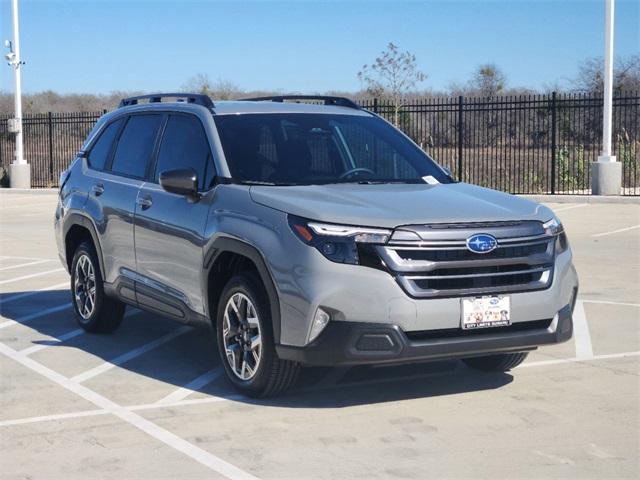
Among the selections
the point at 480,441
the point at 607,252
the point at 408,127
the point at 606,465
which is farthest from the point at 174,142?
the point at 408,127

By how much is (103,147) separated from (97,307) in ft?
4.35

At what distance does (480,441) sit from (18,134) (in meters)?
26.1

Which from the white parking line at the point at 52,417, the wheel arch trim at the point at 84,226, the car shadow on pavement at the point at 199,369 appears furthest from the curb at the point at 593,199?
the white parking line at the point at 52,417

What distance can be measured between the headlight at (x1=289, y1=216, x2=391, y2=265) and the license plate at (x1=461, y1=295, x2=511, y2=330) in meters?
0.62

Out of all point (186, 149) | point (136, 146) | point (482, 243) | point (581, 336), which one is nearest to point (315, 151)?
point (186, 149)

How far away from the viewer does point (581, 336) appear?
8.38 metres

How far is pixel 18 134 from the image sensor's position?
29.7m

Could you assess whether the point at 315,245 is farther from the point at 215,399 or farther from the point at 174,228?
the point at 174,228

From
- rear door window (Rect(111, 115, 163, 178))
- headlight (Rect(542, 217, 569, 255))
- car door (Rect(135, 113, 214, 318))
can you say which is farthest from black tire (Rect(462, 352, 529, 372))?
rear door window (Rect(111, 115, 163, 178))

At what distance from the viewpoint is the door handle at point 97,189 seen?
27.5 feet

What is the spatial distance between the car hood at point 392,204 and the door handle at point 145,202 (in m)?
1.23

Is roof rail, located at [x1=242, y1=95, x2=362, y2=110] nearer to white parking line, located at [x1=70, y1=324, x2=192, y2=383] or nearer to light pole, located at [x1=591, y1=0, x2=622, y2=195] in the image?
white parking line, located at [x1=70, y1=324, x2=192, y2=383]

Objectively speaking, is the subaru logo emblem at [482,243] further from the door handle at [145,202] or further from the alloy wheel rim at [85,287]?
the alloy wheel rim at [85,287]

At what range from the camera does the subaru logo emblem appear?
19.6ft
